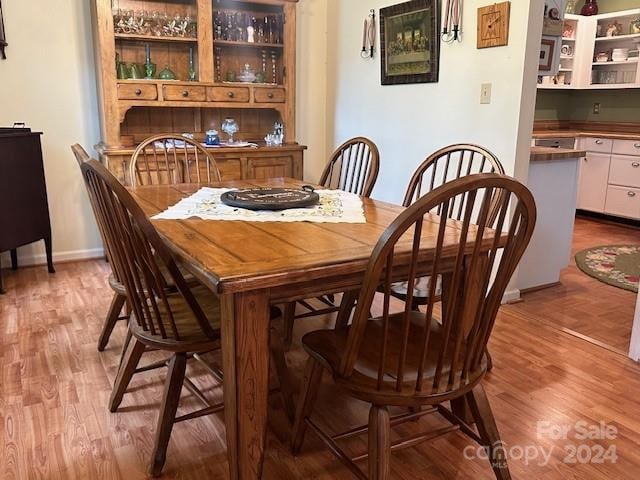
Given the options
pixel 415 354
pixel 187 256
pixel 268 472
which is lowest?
pixel 268 472

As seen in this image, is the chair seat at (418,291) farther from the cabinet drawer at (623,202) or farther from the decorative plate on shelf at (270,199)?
the cabinet drawer at (623,202)

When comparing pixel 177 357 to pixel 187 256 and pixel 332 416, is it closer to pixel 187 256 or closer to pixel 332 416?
pixel 187 256

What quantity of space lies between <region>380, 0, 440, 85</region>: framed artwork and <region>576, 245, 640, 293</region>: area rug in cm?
170

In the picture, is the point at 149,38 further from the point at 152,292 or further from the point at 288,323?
the point at 152,292

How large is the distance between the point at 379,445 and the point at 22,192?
2786 millimetres

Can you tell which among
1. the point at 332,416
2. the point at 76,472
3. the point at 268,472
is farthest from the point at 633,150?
the point at 76,472

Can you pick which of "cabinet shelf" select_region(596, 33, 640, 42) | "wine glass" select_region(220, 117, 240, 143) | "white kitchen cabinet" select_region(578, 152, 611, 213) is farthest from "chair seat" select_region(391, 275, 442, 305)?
"cabinet shelf" select_region(596, 33, 640, 42)

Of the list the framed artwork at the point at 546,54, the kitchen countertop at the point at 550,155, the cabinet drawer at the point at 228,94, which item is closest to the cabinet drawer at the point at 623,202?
the kitchen countertop at the point at 550,155

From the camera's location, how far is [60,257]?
12.1ft

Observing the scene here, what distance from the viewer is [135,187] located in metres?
2.41

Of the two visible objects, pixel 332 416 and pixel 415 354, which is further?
pixel 332 416

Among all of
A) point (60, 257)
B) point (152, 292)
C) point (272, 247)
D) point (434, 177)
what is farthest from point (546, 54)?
point (60, 257)

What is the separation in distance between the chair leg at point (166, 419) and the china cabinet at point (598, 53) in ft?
16.5

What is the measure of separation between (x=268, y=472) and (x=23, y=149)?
253cm
